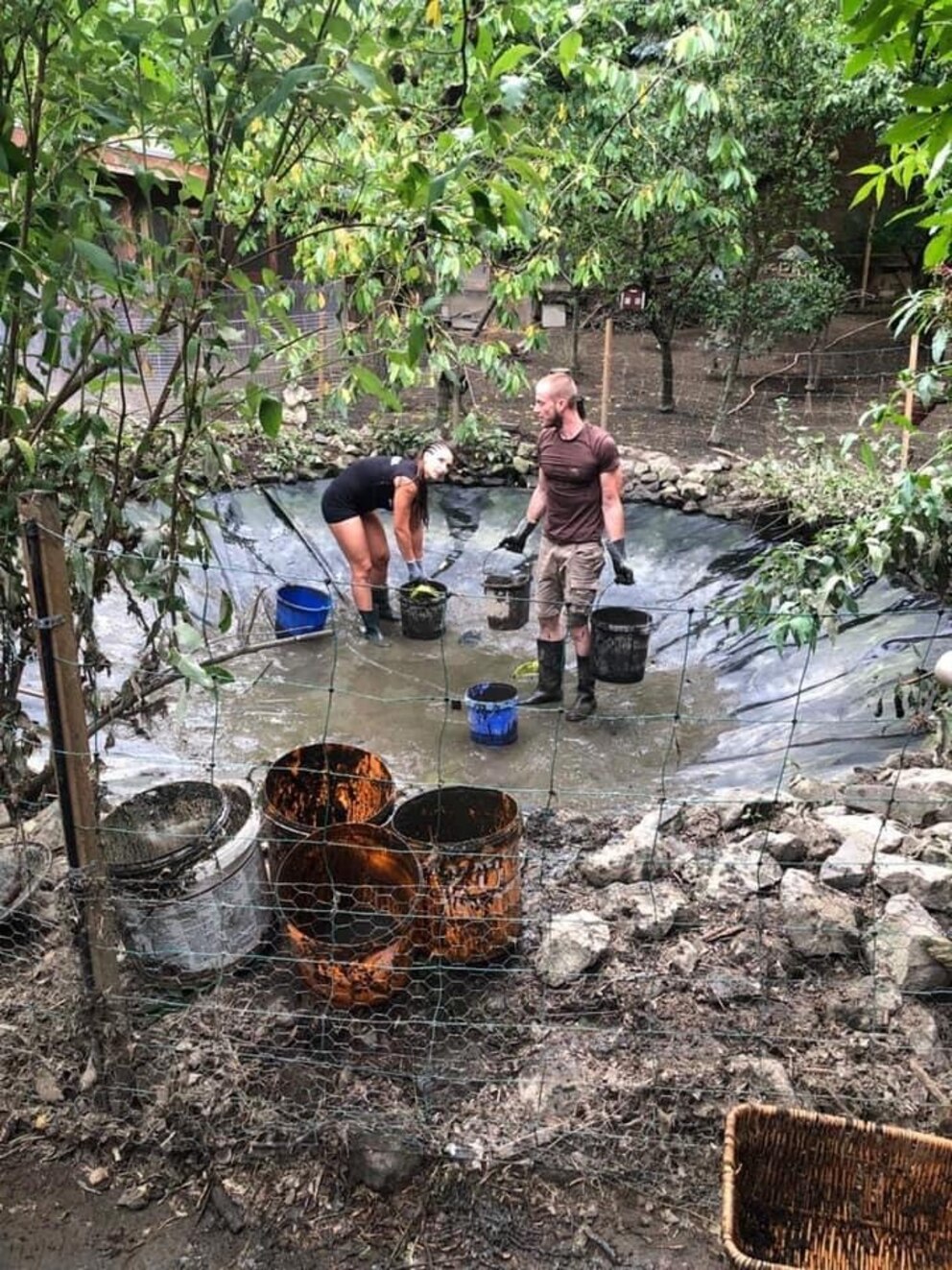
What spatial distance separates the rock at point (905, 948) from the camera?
2352 mm

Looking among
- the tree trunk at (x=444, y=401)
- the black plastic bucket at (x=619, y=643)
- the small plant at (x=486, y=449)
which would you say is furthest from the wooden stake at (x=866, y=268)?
the black plastic bucket at (x=619, y=643)

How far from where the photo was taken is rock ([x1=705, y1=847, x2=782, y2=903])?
275 centimetres

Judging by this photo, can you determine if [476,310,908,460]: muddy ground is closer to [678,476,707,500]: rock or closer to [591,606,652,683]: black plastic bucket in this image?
[678,476,707,500]: rock

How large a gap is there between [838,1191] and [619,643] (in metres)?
3.82

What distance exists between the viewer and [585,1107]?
2.16 m

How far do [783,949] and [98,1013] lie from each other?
65.5 inches

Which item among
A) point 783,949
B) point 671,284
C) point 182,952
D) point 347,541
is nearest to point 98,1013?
point 182,952

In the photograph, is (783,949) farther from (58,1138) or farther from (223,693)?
(223,693)

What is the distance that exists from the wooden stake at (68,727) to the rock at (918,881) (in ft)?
6.54

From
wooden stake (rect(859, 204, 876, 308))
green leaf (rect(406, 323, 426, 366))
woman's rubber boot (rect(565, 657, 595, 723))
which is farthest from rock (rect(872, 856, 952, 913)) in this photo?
wooden stake (rect(859, 204, 876, 308))

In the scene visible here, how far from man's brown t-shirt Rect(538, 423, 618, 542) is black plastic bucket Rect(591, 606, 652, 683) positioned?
640mm

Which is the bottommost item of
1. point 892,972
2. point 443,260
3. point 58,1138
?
point 58,1138

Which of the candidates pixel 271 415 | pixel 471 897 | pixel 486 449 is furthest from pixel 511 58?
pixel 486 449

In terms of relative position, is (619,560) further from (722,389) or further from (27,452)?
(722,389)
